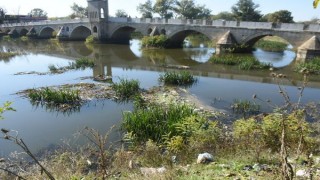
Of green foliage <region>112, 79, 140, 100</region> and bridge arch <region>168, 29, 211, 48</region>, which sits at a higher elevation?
bridge arch <region>168, 29, 211, 48</region>

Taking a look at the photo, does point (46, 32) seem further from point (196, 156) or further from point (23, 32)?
point (196, 156)

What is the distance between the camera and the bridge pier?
2417cm

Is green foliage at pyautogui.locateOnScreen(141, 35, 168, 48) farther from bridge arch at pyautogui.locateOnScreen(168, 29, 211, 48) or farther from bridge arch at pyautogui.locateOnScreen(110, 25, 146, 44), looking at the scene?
bridge arch at pyautogui.locateOnScreen(110, 25, 146, 44)

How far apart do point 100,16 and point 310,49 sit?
1178 inches

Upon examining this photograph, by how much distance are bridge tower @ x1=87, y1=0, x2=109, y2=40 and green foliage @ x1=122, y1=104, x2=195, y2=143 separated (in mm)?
35892

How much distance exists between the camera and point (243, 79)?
1725 cm

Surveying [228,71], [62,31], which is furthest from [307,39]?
[62,31]

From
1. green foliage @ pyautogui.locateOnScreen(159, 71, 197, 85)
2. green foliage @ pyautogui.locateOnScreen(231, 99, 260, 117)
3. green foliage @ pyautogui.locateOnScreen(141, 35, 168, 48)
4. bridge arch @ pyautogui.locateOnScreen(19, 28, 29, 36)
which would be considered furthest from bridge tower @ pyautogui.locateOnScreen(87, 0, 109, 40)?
green foliage @ pyautogui.locateOnScreen(231, 99, 260, 117)

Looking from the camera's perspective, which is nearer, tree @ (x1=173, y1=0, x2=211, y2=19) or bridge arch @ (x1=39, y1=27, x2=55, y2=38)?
bridge arch @ (x1=39, y1=27, x2=55, y2=38)

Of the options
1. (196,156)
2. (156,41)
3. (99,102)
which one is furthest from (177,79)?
(156,41)

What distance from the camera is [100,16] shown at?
43.4m

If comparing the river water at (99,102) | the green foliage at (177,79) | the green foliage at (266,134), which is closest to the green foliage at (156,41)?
the river water at (99,102)

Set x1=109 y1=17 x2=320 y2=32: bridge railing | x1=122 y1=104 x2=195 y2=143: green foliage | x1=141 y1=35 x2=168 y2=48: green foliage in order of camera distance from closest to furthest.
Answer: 1. x1=122 y1=104 x2=195 y2=143: green foliage
2. x1=109 y1=17 x2=320 y2=32: bridge railing
3. x1=141 y1=35 x2=168 y2=48: green foliage

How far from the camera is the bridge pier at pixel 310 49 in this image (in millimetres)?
24172
